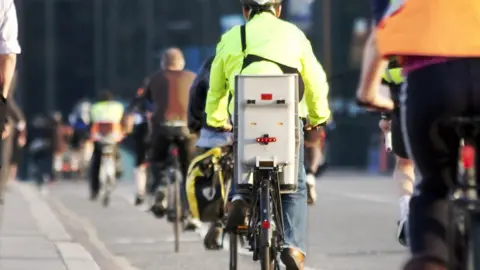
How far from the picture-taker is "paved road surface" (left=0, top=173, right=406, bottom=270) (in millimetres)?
10641

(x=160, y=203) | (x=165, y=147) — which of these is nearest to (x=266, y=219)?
(x=160, y=203)

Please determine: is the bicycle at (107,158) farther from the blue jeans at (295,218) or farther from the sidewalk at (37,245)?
the blue jeans at (295,218)

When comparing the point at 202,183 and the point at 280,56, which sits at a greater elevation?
the point at 280,56

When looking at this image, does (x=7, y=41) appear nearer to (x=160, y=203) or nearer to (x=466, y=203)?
(x=466, y=203)

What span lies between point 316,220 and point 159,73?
2662 mm

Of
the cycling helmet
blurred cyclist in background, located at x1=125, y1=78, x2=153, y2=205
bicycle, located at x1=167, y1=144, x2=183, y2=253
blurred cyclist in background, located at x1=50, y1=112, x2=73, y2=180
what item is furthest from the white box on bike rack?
blurred cyclist in background, located at x1=50, y1=112, x2=73, y2=180

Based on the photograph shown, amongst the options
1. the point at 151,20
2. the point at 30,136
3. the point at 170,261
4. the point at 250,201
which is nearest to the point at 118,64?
the point at 151,20

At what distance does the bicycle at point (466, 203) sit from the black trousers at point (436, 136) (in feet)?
0.07

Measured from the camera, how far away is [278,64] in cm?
740

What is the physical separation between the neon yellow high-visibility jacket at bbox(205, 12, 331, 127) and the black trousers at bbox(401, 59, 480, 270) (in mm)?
3017

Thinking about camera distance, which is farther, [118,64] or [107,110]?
[118,64]

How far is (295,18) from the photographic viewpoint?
155ft

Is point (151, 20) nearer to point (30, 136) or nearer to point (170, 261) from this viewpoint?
point (30, 136)

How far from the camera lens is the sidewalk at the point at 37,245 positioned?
9.98m
